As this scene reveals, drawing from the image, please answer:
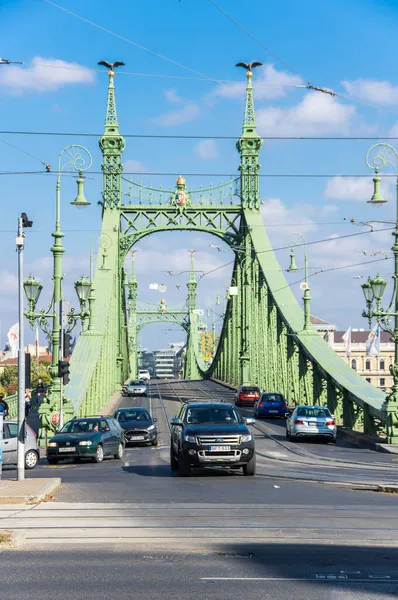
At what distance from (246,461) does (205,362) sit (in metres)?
137

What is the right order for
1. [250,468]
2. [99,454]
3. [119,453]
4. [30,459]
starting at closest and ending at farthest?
[250,468], [30,459], [99,454], [119,453]

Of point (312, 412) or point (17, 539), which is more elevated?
point (17, 539)

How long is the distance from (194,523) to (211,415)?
29.6ft

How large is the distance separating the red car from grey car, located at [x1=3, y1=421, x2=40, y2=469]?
37.2 metres

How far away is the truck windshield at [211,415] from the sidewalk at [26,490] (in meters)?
3.94

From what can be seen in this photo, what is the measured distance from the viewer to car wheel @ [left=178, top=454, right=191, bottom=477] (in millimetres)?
22641

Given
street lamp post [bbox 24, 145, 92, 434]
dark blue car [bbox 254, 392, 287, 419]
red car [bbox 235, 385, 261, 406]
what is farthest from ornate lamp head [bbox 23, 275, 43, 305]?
red car [bbox 235, 385, 261, 406]

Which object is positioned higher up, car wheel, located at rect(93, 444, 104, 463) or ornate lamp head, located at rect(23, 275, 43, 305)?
ornate lamp head, located at rect(23, 275, 43, 305)

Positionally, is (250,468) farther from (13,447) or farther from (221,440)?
(13,447)

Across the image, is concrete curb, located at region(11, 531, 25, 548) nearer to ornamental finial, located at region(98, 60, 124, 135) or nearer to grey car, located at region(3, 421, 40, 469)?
grey car, located at region(3, 421, 40, 469)

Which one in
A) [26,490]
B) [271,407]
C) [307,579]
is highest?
[307,579]

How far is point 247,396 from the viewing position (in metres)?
64.4

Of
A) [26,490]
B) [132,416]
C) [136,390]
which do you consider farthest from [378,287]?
[136,390]

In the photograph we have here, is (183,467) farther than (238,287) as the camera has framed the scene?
No
